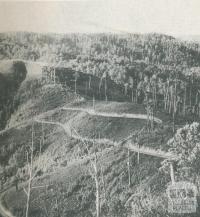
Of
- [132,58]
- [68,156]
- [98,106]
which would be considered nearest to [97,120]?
[98,106]

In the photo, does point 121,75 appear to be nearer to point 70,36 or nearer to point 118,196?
point 70,36

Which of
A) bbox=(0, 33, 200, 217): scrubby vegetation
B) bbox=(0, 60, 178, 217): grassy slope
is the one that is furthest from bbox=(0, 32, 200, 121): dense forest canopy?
bbox=(0, 60, 178, 217): grassy slope

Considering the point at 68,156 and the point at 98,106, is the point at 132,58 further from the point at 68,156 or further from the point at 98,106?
the point at 68,156

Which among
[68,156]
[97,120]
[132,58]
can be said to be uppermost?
[132,58]

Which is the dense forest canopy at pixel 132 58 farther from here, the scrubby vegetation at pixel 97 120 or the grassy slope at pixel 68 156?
the grassy slope at pixel 68 156

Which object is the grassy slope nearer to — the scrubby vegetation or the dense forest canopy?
the scrubby vegetation

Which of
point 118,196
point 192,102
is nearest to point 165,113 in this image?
point 192,102

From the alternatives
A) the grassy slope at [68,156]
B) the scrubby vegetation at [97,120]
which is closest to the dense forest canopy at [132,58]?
the scrubby vegetation at [97,120]

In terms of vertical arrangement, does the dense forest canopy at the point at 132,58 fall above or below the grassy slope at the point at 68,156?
above
